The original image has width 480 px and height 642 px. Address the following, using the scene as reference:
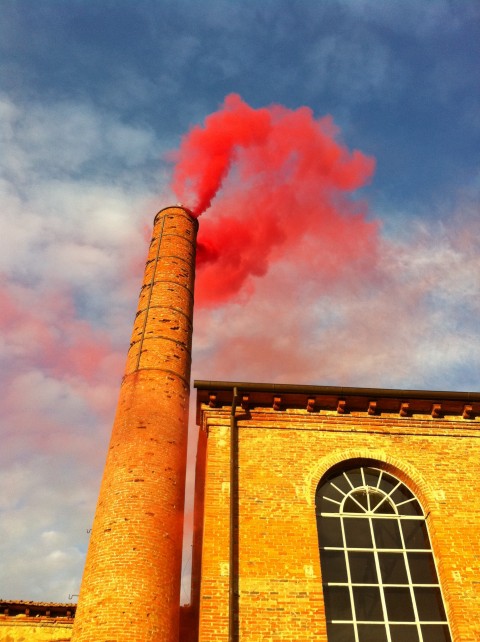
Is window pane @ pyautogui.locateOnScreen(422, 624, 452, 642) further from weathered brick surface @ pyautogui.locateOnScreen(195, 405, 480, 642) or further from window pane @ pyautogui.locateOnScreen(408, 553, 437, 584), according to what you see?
window pane @ pyautogui.locateOnScreen(408, 553, 437, 584)

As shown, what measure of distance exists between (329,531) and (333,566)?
0.58 meters

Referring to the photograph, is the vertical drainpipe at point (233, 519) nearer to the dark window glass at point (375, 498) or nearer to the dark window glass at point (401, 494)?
the dark window glass at point (375, 498)

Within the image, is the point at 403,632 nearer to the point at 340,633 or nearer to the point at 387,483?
the point at 340,633

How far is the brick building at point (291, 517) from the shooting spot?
28.2 ft

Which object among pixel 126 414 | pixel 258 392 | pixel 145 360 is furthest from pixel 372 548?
pixel 145 360

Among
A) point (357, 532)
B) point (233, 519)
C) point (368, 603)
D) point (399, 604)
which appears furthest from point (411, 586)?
point (233, 519)

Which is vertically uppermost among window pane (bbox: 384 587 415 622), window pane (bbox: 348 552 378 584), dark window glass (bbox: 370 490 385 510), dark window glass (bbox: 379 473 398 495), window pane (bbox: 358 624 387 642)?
dark window glass (bbox: 379 473 398 495)

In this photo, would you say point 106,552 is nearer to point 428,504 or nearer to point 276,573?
point 276,573

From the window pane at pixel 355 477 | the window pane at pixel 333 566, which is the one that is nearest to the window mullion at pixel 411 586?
the window pane at pixel 355 477

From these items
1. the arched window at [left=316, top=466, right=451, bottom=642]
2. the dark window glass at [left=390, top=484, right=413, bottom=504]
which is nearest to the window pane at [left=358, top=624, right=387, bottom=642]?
the arched window at [left=316, top=466, right=451, bottom=642]

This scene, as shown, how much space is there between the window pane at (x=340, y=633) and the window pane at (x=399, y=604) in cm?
70

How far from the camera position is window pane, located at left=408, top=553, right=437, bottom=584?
9305 mm

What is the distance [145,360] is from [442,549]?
7.16 metres

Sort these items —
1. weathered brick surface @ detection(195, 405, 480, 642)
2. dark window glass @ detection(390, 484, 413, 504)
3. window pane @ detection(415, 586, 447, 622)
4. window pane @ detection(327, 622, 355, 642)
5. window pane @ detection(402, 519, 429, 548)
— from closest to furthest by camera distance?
weathered brick surface @ detection(195, 405, 480, 642) → window pane @ detection(327, 622, 355, 642) → window pane @ detection(415, 586, 447, 622) → window pane @ detection(402, 519, 429, 548) → dark window glass @ detection(390, 484, 413, 504)
